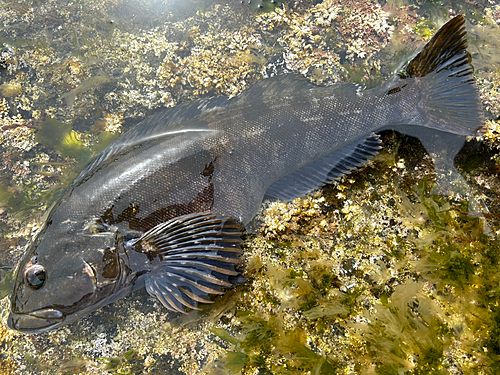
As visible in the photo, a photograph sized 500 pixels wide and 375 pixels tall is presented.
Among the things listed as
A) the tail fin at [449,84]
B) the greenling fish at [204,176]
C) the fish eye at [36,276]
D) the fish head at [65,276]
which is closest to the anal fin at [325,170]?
the greenling fish at [204,176]

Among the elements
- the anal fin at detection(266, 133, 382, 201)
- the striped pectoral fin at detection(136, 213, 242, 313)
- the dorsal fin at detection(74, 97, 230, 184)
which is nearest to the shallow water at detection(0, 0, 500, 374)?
the anal fin at detection(266, 133, 382, 201)

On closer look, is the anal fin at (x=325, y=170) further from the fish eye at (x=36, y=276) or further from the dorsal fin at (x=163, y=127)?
the fish eye at (x=36, y=276)

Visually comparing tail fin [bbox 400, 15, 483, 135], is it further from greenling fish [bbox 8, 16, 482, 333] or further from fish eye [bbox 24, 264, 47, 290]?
fish eye [bbox 24, 264, 47, 290]

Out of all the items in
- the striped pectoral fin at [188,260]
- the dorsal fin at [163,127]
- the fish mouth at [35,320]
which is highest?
the dorsal fin at [163,127]

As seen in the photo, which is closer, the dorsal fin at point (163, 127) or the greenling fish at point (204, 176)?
the greenling fish at point (204, 176)

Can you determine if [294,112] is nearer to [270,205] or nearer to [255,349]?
[270,205]

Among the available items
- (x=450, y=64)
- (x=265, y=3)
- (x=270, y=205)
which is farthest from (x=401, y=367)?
(x=265, y=3)
